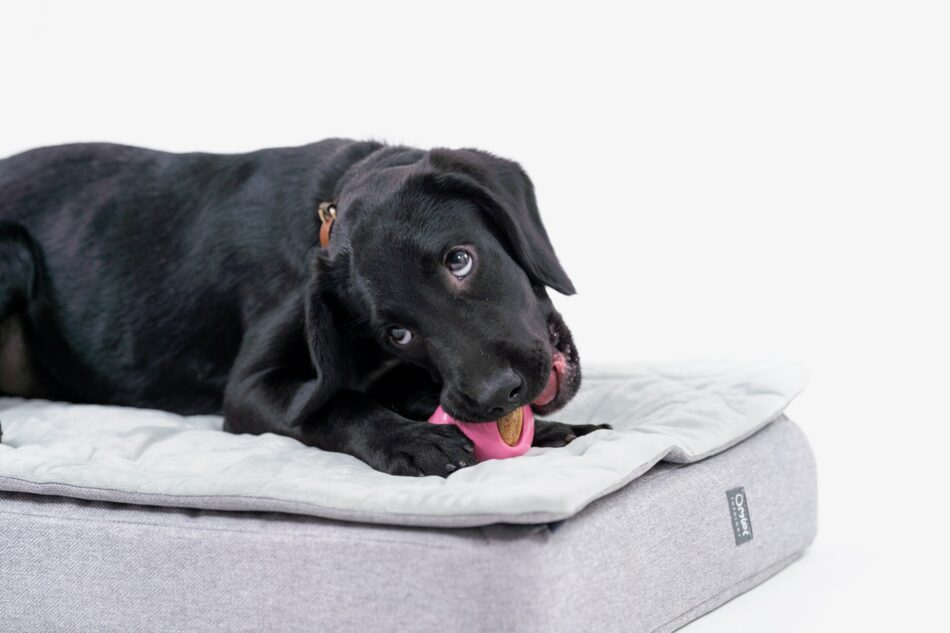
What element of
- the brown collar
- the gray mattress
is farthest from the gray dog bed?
the brown collar

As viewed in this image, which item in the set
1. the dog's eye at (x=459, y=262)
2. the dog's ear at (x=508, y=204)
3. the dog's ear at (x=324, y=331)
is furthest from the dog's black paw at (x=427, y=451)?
the dog's ear at (x=508, y=204)

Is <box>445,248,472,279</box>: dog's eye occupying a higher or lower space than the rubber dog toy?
higher

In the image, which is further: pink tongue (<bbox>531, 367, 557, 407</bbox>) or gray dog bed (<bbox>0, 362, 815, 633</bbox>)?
pink tongue (<bbox>531, 367, 557, 407</bbox>)

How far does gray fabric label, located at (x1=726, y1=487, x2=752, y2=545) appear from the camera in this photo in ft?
9.63

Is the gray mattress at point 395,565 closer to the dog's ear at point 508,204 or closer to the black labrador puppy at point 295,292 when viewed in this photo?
the black labrador puppy at point 295,292

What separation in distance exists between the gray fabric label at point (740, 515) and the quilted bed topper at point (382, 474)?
0.40 ft

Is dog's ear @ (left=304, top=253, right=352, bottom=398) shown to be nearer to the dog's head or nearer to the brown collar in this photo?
the dog's head

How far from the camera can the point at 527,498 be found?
223 centimetres

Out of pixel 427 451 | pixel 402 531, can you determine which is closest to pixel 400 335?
pixel 427 451

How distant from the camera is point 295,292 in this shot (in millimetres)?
3486

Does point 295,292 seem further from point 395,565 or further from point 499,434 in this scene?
point 395,565

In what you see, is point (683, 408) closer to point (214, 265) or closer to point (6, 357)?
point (214, 265)

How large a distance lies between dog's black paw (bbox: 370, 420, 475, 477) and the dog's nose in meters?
0.15

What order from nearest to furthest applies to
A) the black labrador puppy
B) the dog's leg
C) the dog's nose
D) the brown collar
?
the dog's nose, the black labrador puppy, the brown collar, the dog's leg
